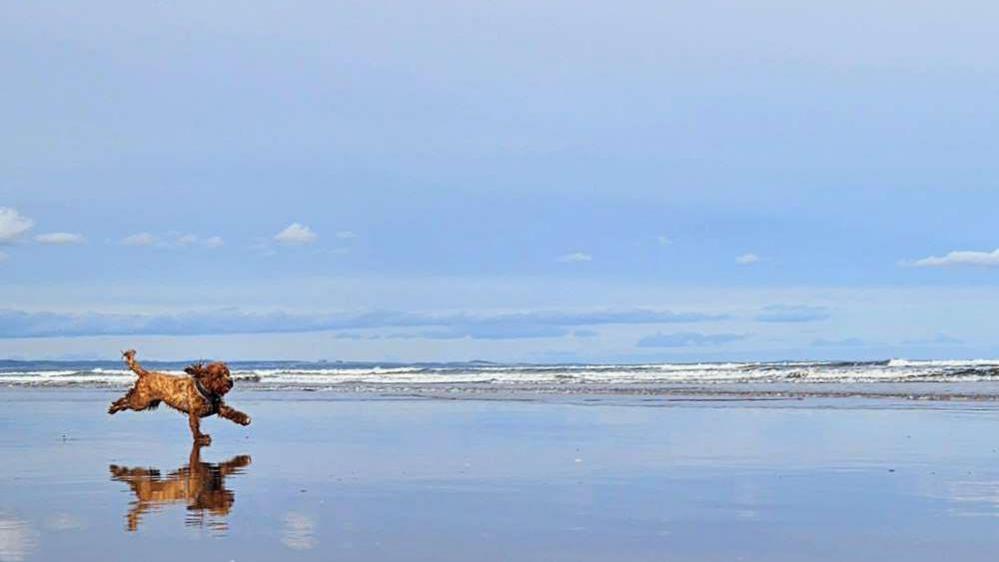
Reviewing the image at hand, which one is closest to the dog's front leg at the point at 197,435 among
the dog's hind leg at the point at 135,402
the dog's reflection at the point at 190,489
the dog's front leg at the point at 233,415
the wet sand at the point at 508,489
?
the wet sand at the point at 508,489

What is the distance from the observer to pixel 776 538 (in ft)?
26.6

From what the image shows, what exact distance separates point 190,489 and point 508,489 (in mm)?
2793

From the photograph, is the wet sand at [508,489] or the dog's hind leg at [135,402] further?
the dog's hind leg at [135,402]

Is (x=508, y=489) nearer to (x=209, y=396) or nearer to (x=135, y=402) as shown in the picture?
(x=209, y=396)

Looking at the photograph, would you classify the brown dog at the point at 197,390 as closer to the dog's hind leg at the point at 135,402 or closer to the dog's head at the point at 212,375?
the dog's head at the point at 212,375

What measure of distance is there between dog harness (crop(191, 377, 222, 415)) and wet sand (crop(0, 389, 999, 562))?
2.00ft

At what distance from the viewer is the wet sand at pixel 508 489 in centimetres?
783

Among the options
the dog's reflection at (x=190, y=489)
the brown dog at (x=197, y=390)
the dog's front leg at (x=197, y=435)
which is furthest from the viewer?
the brown dog at (x=197, y=390)

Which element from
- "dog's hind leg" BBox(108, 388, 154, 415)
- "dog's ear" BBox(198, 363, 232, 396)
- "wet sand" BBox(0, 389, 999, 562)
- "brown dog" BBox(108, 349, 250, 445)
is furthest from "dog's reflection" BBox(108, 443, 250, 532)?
"dog's hind leg" BBox(108, 388, 154, 415)

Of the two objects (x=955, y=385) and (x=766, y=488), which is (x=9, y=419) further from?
(x=955, y=385)

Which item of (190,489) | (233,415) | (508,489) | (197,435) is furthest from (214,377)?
(508,489)

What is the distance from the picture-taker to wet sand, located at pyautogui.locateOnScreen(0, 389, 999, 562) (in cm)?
783

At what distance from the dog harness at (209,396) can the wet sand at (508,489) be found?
24.0 inches

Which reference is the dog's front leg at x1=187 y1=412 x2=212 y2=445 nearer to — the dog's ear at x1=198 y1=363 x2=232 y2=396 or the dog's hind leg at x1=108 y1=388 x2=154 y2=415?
the dog's ear at x1=198 y1=363 x2=232 y2=396
